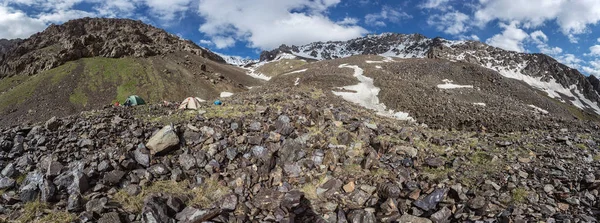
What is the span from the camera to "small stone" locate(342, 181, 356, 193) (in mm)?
11500

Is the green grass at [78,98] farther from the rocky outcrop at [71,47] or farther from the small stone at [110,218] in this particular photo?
the small stone at [110,218]

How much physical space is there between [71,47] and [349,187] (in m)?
111

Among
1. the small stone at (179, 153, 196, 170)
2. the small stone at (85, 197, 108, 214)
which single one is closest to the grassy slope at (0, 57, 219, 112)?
the small stone at (179, 153, 196, 170)

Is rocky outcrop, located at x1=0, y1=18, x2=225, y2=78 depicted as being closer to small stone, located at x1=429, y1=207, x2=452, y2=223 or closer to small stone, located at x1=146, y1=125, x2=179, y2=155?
small stone, located at x1=146, y1=125, x2=179, y2=155

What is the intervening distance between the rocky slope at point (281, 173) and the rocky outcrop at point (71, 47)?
95.8 metres

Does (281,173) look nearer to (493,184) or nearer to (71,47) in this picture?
(493,184)

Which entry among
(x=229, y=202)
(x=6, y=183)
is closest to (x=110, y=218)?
(x=229, y=202)

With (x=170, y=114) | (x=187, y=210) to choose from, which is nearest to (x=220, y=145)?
(x=187, y=210)

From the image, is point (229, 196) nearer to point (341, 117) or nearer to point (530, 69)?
point (341, 117)

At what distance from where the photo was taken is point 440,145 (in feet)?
50.4

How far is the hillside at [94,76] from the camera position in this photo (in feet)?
227

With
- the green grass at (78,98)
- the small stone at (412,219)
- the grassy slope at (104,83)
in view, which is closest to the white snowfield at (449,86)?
the small stone at (412,219)

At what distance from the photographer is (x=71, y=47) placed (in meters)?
91.6

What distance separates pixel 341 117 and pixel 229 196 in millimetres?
9108
